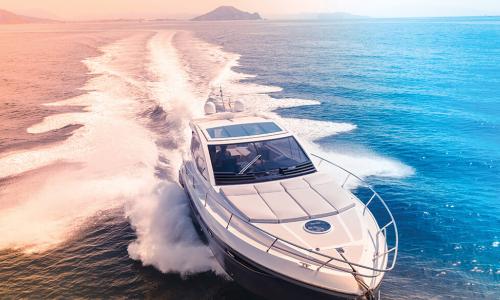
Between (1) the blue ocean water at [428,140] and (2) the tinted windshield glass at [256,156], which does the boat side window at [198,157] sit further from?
(1) the blue ocean water at [428,140]

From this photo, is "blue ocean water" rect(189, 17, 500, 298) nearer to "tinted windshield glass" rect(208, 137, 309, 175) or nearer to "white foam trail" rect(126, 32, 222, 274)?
"tinted windshield glass" rect(208, 137, 309, 175)

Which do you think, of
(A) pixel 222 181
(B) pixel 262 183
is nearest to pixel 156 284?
(A) pixel 222 181

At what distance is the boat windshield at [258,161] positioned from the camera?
10.2 metres

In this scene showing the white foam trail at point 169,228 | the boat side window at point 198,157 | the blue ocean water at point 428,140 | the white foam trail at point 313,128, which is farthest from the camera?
the white foam trail at point 313,128

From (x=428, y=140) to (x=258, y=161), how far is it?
13.1m

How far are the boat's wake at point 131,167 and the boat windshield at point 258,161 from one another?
2237 millimetres

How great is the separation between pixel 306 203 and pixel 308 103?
61.7ft

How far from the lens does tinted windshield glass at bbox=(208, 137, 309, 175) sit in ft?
34.1

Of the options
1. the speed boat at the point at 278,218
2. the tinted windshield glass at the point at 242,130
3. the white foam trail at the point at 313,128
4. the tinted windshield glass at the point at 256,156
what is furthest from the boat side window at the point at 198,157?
the white foam trail at the point at 313,128

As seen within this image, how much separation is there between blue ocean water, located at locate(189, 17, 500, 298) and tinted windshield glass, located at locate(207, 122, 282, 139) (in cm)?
517

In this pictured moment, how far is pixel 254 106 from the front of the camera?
85.9 ft

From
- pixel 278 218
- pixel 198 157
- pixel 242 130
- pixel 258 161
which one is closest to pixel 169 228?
pixel 198 157

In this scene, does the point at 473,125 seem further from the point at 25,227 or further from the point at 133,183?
the point at 25,227

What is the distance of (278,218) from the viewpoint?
8.59 metres
